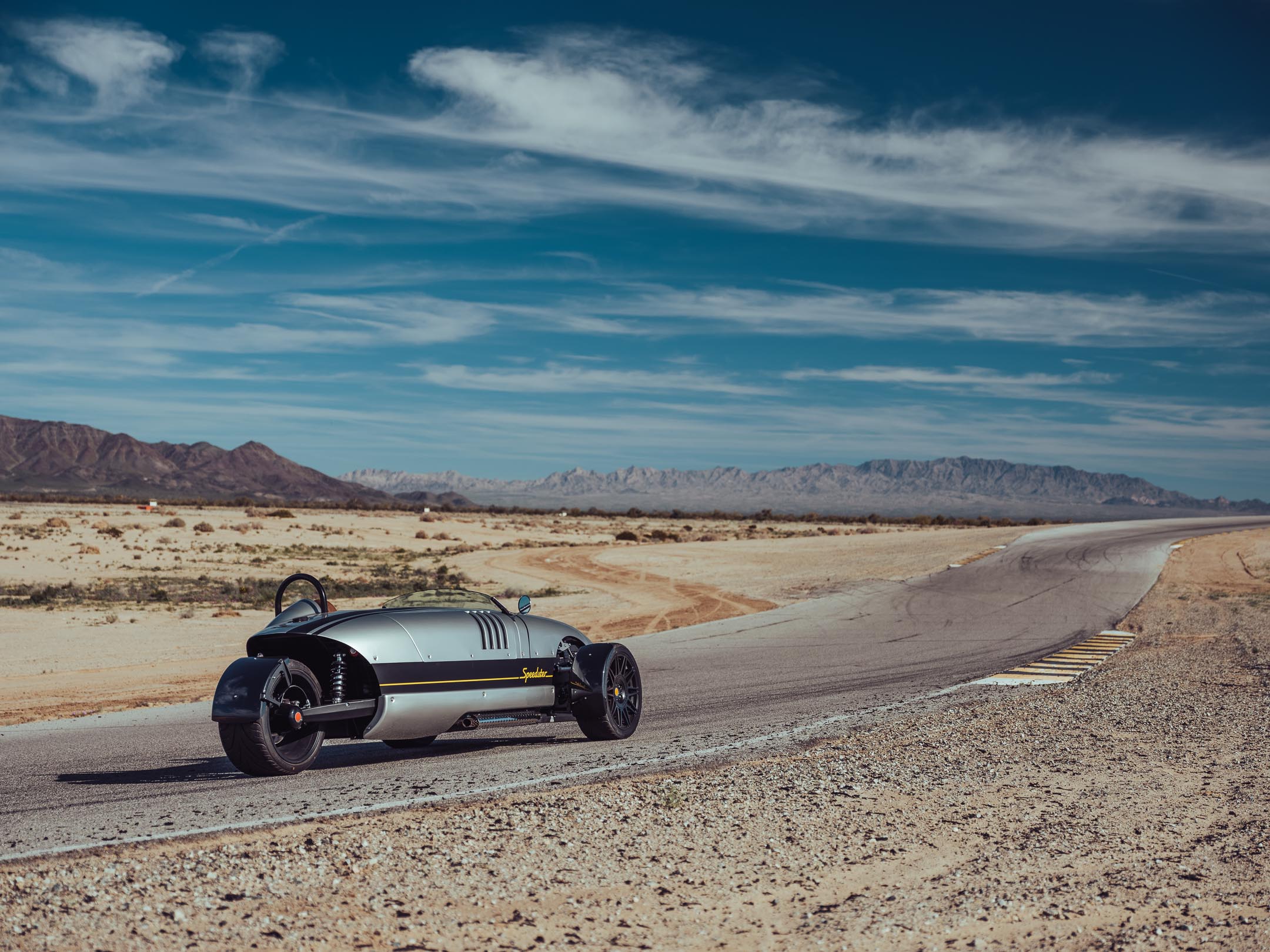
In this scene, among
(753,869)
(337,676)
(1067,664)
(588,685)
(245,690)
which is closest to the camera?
(753,869)

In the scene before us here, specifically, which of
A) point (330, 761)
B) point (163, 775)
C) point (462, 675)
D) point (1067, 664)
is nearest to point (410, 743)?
point (330, 761)

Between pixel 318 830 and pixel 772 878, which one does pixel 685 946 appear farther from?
pixel 318 830

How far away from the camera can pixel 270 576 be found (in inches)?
1511

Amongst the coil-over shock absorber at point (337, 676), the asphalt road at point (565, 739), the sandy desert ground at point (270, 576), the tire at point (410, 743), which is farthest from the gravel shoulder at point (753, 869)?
the sandy desert ground at point (270, 576)

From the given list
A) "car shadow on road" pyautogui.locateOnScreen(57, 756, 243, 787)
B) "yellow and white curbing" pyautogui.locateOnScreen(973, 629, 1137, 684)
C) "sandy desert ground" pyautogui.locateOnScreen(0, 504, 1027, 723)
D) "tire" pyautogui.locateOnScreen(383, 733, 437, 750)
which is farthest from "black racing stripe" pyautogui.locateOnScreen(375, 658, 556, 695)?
"yellow and white curbing" pyautogui.locateOnScreen(973, 629, 1137, 684)

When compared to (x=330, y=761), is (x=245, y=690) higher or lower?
higher

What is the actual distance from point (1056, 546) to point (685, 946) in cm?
5059

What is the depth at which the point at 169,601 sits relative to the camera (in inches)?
1165

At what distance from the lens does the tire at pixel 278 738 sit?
8.60m

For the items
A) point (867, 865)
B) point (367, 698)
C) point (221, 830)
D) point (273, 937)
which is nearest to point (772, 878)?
point (867, 865)

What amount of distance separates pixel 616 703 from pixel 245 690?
375 centimetres

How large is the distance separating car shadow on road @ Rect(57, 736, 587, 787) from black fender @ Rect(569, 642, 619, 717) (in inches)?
22.5

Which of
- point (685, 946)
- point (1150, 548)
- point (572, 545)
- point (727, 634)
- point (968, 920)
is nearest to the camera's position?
point (685, 946)

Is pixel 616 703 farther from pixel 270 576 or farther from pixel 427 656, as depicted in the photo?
pixel 270 576
